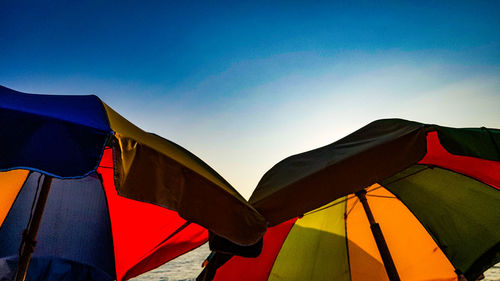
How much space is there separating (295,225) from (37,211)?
3.09 meters

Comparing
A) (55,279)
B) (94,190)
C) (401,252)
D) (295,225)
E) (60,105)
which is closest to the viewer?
(60,105)

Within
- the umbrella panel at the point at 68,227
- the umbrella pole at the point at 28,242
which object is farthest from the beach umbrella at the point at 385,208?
the umbrella panel at the point at 68,227

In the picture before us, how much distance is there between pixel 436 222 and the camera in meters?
3.36

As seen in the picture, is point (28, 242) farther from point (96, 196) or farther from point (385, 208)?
point (385, 208)

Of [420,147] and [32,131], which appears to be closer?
[32,131]

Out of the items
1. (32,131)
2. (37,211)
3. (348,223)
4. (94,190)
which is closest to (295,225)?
(348,223)

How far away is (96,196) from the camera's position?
11.7 ft

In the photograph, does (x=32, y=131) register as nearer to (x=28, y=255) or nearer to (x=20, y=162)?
(x=20, y=162)

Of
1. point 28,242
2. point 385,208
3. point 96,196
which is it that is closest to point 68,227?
point 96,196

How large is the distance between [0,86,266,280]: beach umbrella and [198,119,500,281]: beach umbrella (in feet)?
1.64

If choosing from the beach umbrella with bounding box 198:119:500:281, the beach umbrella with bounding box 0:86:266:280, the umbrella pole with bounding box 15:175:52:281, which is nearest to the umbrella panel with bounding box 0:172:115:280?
the beach umbrella with bounding box 0:86:266:280

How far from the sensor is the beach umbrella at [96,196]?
4.65ft

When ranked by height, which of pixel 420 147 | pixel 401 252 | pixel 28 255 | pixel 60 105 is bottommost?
pixel 401 252

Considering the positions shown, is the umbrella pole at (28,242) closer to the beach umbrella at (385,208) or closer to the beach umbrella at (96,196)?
the beach umbrella at (96,196)
